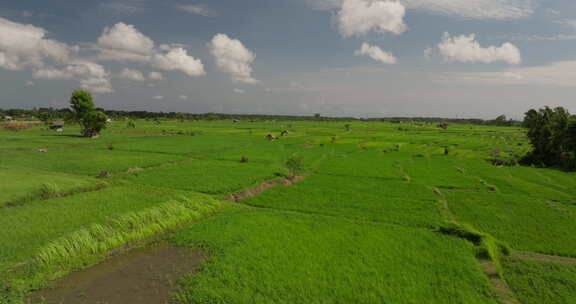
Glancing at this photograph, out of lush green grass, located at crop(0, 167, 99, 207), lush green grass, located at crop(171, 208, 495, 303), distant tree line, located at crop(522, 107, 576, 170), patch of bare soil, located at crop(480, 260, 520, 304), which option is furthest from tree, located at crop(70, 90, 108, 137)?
distant tree line, located at crop(522, 107, 576, 170)

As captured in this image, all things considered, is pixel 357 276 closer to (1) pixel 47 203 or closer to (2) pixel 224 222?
(2) pixel 224 222

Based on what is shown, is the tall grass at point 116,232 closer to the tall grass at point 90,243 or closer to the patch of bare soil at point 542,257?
the tall grass at point 90,243

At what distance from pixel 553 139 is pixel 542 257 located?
32.7 metres

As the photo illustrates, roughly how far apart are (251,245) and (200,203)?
534cm

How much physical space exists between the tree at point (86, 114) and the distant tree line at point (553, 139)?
2898 inches

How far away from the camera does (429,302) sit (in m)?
7.76

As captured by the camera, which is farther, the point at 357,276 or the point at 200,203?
the point at 200,203

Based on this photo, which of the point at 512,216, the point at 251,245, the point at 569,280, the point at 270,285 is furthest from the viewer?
the point at 512,216

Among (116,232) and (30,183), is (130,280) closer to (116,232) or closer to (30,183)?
(116,232)

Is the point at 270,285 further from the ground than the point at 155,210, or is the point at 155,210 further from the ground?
the point at 155,210

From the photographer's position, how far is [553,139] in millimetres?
32562

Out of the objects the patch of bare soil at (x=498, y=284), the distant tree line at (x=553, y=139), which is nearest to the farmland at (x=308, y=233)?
the patch of bare soil at (x=498, y=284)

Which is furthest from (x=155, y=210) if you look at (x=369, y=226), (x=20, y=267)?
(x=369, y=226)

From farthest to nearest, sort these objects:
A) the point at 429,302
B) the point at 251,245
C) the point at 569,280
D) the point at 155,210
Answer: the point at 155,210
the point at 251,245
the point at 569,280
the point at 429,302
